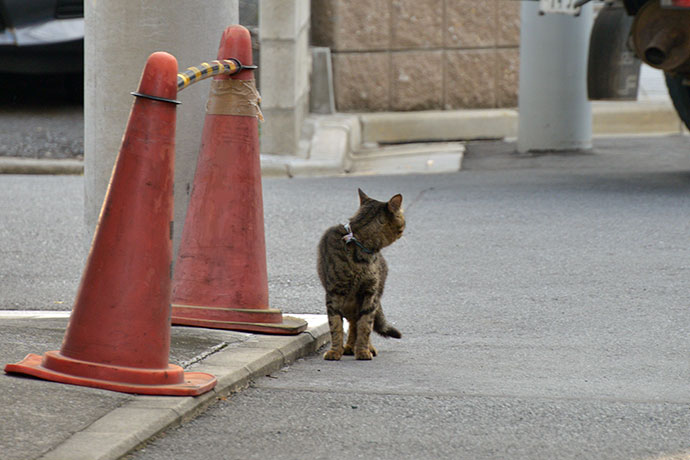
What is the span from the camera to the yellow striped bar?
3668 millimetres

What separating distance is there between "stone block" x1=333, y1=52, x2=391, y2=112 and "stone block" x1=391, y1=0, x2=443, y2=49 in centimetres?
26

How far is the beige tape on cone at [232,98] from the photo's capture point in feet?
14.3

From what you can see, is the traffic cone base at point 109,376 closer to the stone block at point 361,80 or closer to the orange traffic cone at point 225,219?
the orange traffic cone at point 225,219

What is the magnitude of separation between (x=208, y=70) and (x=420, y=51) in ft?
27.8

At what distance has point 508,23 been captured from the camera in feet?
40.7

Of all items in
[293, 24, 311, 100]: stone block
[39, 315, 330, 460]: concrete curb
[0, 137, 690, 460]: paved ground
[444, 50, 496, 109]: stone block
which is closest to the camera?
[39, 315, 330, 460]: concrete curb

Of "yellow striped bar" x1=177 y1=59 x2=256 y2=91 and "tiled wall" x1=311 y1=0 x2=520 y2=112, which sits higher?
"tiled wall" x1=311 y1=0 x2=520 y2=112

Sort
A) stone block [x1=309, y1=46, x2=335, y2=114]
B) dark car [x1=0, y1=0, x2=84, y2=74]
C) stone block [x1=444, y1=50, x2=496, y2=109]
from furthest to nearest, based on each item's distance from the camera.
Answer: stone block [x1=444, y1=50, x2=496, y2=109] < stone block [x1=309, y1=46, x2=335, y2=114] < dark car [x1=0, y1=0, x2=84, y2=74]

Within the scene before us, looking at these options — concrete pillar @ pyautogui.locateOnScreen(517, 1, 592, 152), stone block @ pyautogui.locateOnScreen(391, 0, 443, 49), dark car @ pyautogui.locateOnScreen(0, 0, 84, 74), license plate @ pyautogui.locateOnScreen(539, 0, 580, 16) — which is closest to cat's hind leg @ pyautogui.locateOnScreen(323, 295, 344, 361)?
license plate @ pyautogui.locateOnScreen(539, 0, 580, 16)

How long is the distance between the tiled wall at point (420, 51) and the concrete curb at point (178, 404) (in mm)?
7832

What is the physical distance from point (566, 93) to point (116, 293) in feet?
25.5

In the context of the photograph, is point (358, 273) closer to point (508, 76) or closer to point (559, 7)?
point (559, 7)

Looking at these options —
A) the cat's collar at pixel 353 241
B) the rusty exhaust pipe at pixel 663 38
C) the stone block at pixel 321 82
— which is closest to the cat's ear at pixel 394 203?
the cat's collar at pixel 353 241

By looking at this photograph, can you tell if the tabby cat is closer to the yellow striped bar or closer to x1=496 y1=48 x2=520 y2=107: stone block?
the yellow striped bar
